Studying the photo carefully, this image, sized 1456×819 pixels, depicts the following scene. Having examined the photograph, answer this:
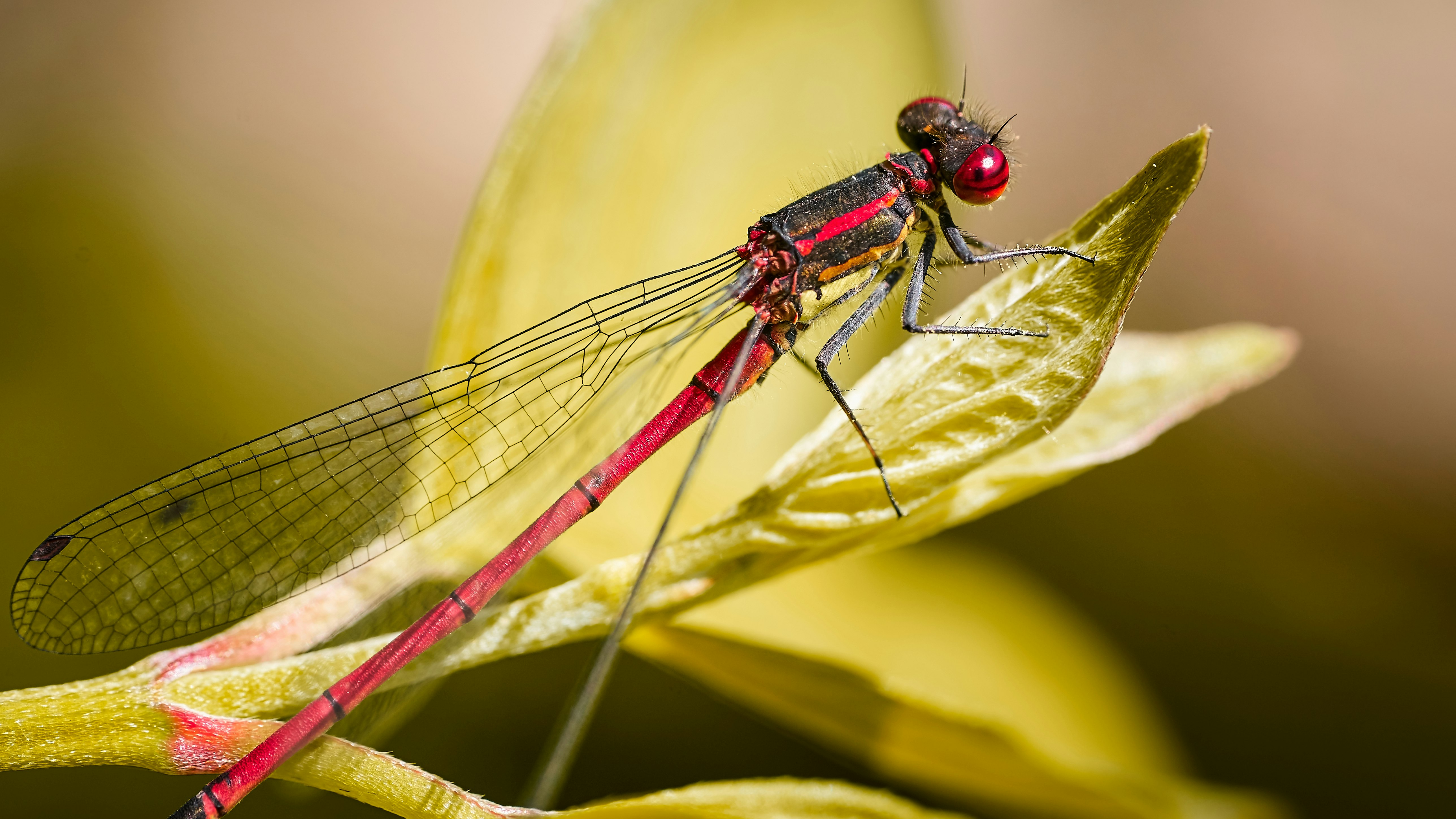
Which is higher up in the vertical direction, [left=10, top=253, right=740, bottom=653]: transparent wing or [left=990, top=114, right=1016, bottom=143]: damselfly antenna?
[left=990, top=114, right=1016, bottom=143]: damselfly antenna

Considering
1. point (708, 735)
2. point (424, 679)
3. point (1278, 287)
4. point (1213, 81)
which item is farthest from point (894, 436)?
point (1213, 81)

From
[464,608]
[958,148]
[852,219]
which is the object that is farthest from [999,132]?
[464,608]

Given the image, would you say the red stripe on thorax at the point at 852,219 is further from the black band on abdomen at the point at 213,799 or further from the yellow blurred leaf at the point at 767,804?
the black band on abdomen at the point at 213,799

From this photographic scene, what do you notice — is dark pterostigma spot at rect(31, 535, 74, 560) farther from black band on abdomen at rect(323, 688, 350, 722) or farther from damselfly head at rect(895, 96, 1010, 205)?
damselfly head at rect(895, 96, 1010, 205)

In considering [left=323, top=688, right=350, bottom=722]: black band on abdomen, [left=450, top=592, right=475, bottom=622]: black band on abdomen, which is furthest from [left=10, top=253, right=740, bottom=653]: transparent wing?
[left=323, top=688, right=350, bottom=722]: black band on abdomen

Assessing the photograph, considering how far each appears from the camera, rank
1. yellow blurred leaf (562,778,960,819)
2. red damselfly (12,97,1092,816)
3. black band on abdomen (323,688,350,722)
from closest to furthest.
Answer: yellow blurred leaf (562,778,960,819) → black band on abdomen (323,688,350,722) → red damselfly (12,97,1092,816)

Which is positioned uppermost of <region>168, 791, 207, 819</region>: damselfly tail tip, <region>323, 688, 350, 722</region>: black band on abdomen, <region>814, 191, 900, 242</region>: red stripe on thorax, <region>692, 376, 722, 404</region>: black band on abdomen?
<region>814, 191, 900, 242</region>: red stripe on thorax

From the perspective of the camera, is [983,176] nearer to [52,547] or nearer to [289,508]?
[289,508]
